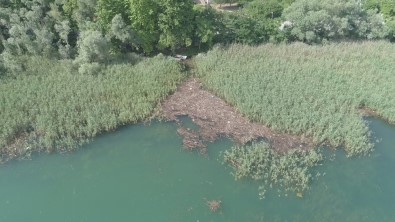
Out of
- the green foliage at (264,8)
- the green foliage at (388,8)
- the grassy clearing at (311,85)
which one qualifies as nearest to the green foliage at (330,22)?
the grassy clearing at (311,85)

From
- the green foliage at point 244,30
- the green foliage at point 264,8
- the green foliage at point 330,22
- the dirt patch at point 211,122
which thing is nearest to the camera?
the dirt patch at point 211,122

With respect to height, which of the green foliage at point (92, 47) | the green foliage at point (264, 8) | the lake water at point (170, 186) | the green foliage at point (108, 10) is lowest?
the lake water at point (170, 186)

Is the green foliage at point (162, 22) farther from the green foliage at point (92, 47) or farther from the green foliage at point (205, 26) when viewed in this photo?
the green foliage at point (92, 47)

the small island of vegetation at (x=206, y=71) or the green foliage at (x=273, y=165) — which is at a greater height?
the small island of vegetation at (x=206, y=71)

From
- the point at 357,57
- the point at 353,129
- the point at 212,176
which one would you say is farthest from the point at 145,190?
the point at 357,57

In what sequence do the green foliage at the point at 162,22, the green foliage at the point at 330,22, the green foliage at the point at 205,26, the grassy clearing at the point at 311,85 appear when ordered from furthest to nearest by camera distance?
the green foliage at the point at 330,22
the green foliage at the point at 205,26
the green foliage at the point at 162,22
the grassy clearing at the point at 311,85

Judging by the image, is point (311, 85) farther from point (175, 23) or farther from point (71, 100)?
point (71, 100)

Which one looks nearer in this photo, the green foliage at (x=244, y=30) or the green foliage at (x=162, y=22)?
the green foliage at (x=162, y=22)

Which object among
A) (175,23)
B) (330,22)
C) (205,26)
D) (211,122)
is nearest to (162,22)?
(175,23)
